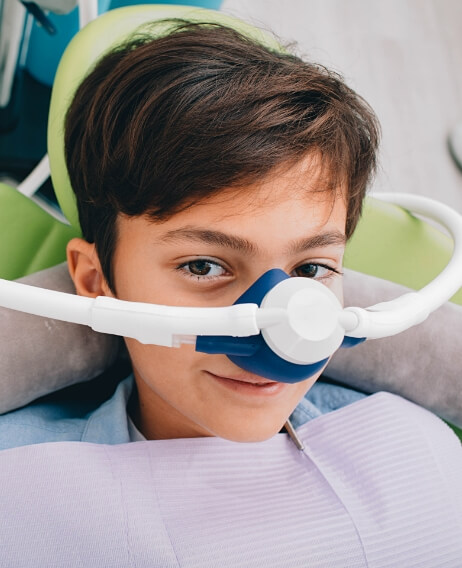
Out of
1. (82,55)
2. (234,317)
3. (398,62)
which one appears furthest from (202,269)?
(398,62)

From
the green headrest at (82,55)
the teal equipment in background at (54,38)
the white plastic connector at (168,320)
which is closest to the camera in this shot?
the white plastic connector at (168,320)

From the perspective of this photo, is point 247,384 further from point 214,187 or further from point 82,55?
point 82,55

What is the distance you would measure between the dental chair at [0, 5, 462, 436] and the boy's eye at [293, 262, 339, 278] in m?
0.31

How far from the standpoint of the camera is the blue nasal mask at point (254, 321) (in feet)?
1.68

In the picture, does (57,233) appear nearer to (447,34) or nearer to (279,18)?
(279,18)

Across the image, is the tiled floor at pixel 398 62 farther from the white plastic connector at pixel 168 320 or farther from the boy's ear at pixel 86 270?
the white plastic connector at pixel 168 320

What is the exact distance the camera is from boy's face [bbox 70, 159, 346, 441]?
23.9 inches

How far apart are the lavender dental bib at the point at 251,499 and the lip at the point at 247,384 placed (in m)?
0.14

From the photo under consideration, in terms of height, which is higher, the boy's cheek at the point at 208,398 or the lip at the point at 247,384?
the lip at the point at 247,384

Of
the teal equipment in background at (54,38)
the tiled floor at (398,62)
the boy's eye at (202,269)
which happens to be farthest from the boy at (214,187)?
the tiled floor at (398,62)

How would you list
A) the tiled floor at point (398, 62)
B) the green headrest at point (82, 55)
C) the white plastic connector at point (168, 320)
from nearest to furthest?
the white plastic connector at point (168, 320) → the green headrest at point (82, 55) → the tiled floor at point (398, 62)

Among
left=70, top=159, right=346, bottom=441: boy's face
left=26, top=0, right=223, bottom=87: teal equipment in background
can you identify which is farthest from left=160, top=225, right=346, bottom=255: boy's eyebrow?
left=26, top=0, right=223, bottom=87: teal equipment in background

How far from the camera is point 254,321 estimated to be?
513 millimetres

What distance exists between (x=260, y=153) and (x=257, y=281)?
0.13 meters
